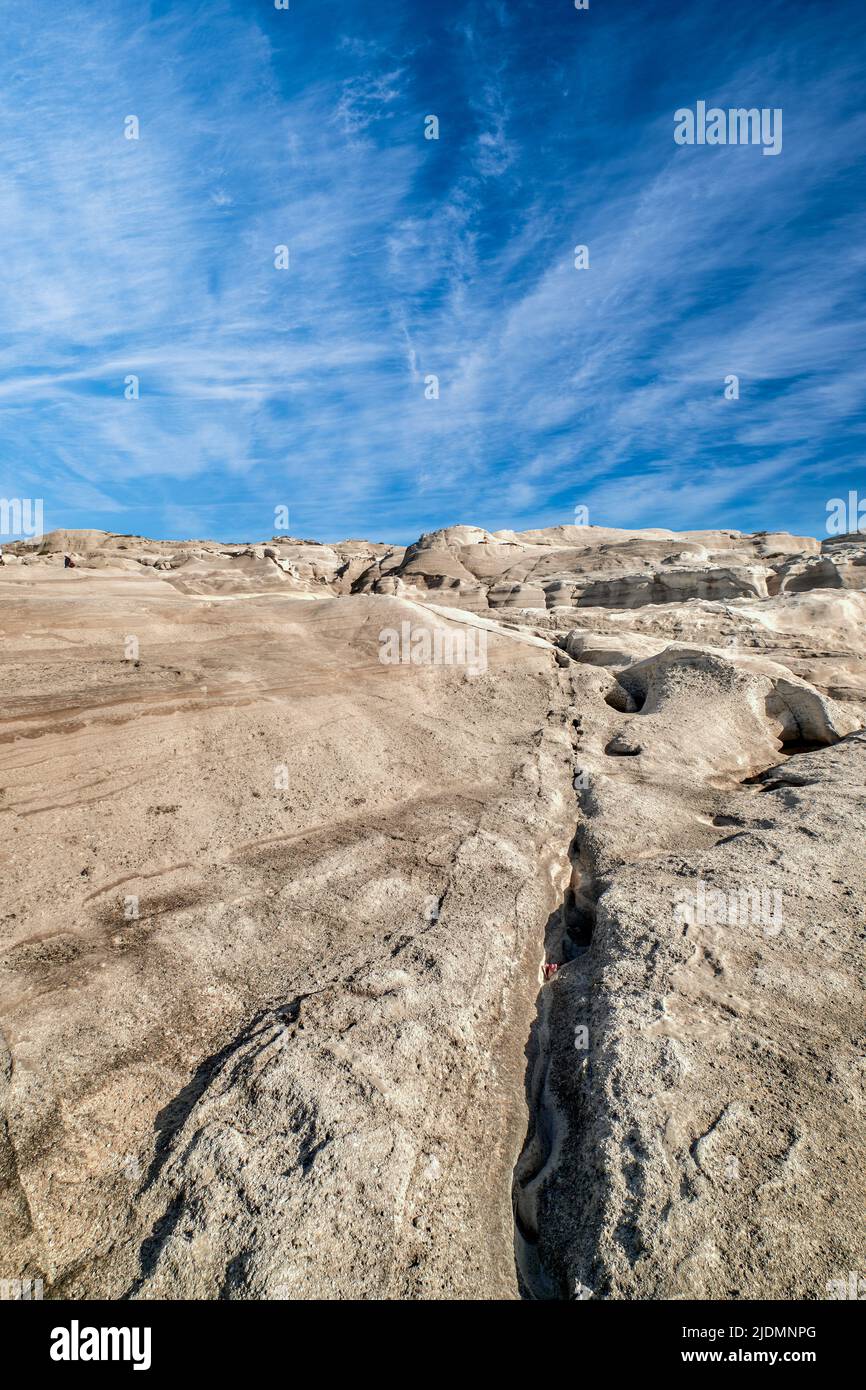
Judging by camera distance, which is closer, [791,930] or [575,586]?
[791,930]

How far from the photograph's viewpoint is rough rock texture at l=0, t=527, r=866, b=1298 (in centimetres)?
301

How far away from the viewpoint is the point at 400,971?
4.52 m

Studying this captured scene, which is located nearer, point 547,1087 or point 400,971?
point 547,1087

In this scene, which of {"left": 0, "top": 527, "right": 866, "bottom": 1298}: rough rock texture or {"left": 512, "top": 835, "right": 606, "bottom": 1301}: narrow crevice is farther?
{"left": 512, "top": 835, "right": 606, "bottom": 1301}: narrow crevice

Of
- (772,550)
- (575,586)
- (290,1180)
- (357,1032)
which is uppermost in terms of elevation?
(772,550)

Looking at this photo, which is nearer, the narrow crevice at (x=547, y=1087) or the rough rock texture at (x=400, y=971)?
the rough rock texture at (x=400, y=971)

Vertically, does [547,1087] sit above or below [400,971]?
below

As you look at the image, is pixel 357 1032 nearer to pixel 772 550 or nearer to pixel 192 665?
pixel 192 665

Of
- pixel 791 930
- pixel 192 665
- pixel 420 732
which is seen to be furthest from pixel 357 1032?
pixel 192 665

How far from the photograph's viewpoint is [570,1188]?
→ 335 cm

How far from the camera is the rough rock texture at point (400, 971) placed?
301cm
